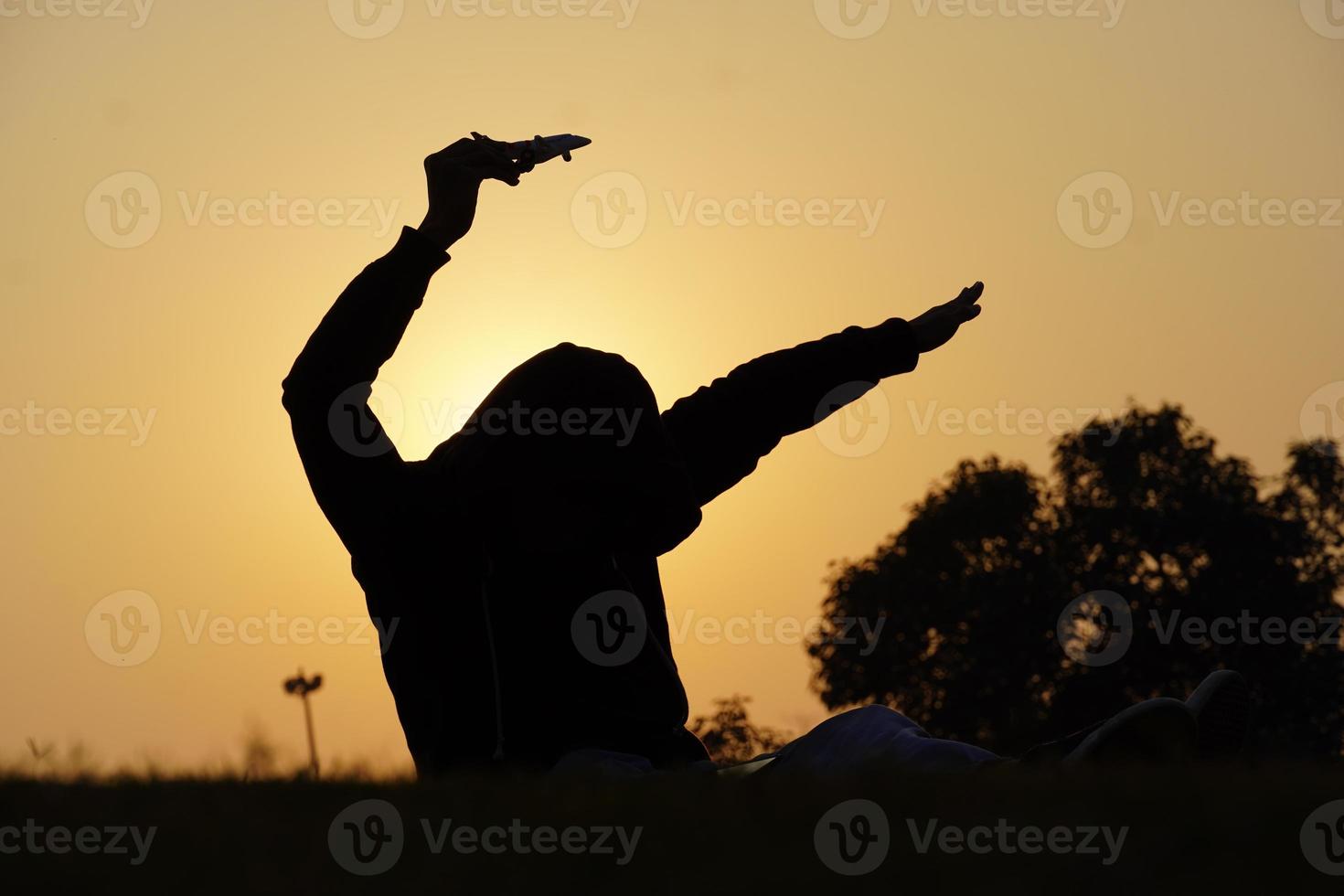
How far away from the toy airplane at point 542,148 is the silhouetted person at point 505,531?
0.12m

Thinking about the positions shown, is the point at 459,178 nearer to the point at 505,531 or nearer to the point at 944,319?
the point at 505,531

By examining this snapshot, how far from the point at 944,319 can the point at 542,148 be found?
1.85 meters

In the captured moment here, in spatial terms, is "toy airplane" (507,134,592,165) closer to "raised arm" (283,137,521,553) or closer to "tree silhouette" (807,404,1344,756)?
"raised arm" (283,137,521,553)

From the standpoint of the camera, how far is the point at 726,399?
19.7ft

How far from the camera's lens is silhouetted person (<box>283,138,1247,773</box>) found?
15.9 feet

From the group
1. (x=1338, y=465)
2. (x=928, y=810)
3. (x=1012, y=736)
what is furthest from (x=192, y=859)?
(x=1338, y=465)

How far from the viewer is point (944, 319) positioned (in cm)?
621

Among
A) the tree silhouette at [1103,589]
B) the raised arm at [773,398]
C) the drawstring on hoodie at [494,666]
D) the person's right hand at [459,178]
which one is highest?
the person's right hand at [459,178]

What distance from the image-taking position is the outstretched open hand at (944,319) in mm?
6133

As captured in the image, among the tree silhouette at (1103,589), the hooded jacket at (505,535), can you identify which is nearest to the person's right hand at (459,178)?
the hooded jacket at (505,535)

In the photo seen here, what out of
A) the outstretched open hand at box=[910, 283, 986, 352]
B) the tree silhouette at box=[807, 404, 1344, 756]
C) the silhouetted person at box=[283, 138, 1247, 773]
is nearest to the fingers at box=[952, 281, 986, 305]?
the outstretched open hand at box=[910, 283, 986, 352]

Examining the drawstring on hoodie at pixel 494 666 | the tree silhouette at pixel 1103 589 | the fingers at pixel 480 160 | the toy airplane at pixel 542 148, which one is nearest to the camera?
the drawstring on hoodie at pixel 494 666

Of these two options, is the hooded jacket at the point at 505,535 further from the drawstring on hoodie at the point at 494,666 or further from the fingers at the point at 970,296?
the fingers at the point at 970,296

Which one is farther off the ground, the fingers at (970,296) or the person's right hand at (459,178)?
the person's right hand at (459,178)
